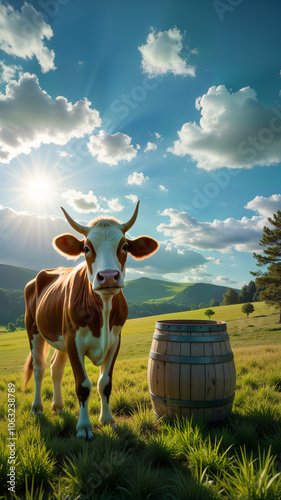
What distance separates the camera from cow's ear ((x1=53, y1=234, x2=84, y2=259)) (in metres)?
4.50

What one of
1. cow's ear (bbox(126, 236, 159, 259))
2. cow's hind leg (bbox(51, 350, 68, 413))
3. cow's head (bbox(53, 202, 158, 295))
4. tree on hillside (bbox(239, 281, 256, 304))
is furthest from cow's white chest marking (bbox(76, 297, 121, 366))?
tree on hillside (bbox(239, 281, 256, 304))

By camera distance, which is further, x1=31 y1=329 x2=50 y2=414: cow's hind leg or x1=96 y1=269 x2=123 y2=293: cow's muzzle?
x1=31 y1=329 x2=50 y2=414: cow's hind leg

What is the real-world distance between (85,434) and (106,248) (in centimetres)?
256

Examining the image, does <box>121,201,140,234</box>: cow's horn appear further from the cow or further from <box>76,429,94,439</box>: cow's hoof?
<box>76,429,94,439</box>: cow's hoof

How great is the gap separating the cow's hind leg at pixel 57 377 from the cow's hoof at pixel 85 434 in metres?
1.46

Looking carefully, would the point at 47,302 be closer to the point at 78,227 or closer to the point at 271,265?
the point at 78,227

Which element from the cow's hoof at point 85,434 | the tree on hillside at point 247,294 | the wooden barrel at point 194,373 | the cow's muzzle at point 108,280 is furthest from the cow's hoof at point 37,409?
the tree on hillside at point 247,294

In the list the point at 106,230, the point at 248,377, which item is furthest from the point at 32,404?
the point at 248,377

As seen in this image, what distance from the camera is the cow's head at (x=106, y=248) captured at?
353 centimetres

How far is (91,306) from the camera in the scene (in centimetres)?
417

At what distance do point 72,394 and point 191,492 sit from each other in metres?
4.44

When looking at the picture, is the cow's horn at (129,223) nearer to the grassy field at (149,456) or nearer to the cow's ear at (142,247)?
the cow's ear at (142,247)

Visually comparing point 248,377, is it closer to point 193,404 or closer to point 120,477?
point 193,404

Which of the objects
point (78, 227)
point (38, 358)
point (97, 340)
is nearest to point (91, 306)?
point (97, 340)
